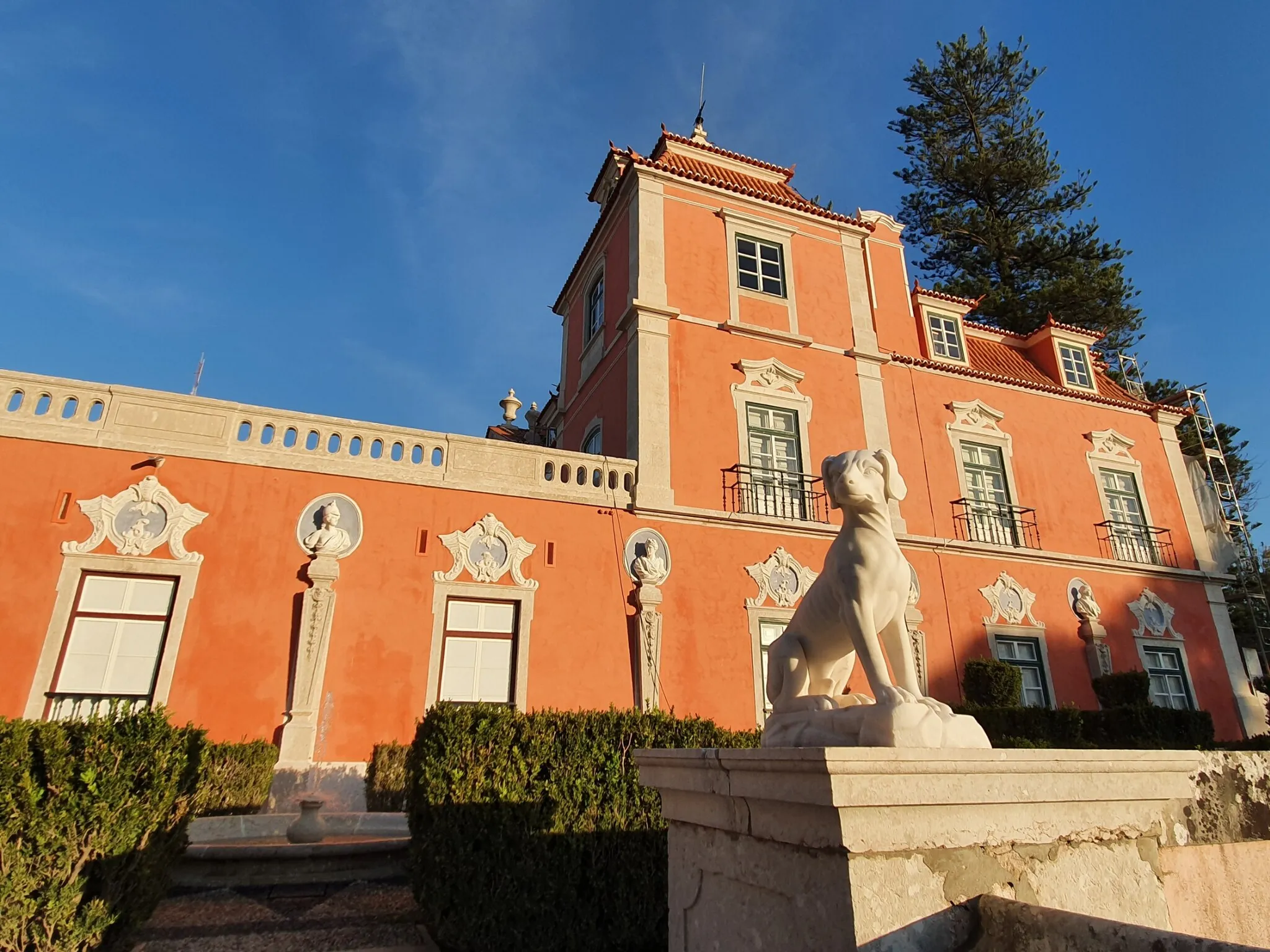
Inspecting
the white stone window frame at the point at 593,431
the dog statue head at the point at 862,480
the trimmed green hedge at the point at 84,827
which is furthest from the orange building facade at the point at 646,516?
the dog statue head at the point at 862,480

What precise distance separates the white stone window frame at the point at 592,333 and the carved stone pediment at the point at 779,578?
5.77m

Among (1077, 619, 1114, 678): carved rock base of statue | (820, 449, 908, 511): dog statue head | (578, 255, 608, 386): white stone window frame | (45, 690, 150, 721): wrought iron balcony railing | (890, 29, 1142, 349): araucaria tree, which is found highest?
(890, 29, 1142, 349): araucaria tree

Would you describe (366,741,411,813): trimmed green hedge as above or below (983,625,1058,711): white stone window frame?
below

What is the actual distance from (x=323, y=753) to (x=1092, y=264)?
2782 cm

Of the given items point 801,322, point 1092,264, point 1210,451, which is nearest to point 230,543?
point 801,322

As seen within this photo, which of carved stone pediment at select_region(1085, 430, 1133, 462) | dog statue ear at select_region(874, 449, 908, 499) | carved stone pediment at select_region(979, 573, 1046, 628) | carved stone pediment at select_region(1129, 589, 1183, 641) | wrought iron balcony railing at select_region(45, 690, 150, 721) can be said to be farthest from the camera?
carved stone pediment at select_region(1085, 430, 1133, 462)

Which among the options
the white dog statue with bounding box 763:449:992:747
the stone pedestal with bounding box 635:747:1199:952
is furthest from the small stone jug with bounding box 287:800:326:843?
the stone pedestal with bounding box 635:747:1199:952

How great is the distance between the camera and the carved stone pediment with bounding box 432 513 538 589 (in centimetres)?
1081

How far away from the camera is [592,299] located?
55.7 feet

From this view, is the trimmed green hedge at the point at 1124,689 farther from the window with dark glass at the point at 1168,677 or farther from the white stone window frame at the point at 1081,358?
the white stone window frame at the point at 1081,358

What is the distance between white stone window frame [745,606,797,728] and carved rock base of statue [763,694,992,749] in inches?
355

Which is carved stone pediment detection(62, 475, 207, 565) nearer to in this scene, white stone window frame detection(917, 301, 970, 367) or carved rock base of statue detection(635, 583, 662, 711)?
carved rock base of statue detection(635, 583, 662, 711)

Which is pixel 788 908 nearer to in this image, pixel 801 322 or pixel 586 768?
pixel 586 768

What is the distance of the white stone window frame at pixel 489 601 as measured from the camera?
1022 centimetres
